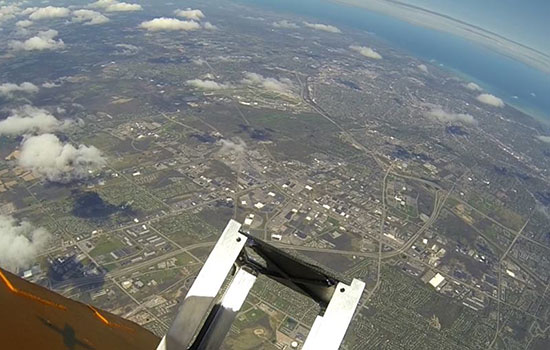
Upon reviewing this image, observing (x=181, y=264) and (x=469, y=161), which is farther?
(x=469, y=161)

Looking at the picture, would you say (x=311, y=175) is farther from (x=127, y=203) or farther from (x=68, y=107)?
(x=68, y=107)

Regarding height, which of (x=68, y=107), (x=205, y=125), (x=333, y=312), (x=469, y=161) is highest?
(x=333, y=312)

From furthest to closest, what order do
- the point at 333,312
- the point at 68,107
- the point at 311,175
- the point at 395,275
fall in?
the point at 68,107 < the point at 311,175 < the point at 395,275 < the point at 333,312

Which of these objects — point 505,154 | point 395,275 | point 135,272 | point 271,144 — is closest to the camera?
point 135,272

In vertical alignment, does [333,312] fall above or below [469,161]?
above

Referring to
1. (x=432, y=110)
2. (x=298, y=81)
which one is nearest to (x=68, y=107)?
(x=298, y=81)

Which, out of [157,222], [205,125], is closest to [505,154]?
[205,125]

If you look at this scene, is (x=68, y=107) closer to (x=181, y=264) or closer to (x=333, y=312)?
(x=181, y=264)
